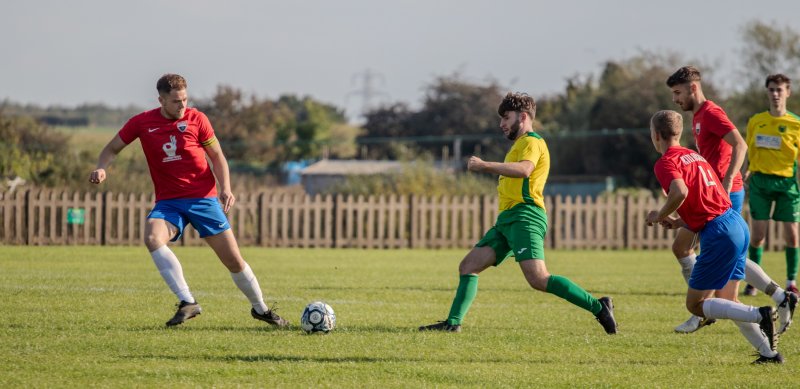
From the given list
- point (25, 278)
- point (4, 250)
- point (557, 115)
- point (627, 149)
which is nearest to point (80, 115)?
point (557, 115)

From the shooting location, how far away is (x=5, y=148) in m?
31.6

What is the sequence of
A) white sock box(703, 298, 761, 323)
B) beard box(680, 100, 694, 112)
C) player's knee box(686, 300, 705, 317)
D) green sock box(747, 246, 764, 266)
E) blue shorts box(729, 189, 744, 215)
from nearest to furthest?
white sock box(703, 298, 761, 323) → player's knee box(686, 300, 705, 317) → beard box(680, 100, 694, 112) → blue shorts box(729, 189, 744, 215) → green sock box(747, 246, 764, 266)

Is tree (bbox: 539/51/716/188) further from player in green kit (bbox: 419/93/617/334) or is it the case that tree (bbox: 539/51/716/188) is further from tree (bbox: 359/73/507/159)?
player in green kit (bbox: 419/93/617/334)

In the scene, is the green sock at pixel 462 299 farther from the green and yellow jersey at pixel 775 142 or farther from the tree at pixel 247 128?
the tree at pixel 247 128

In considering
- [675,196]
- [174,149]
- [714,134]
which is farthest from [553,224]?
[675,196]

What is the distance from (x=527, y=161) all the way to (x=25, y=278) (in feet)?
25.1

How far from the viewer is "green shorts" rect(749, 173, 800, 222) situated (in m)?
12.3

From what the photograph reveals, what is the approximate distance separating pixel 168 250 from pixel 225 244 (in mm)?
476

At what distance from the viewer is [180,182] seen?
352 inches

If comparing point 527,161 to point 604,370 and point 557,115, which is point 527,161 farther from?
point 557,115

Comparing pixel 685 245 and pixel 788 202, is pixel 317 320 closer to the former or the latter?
pixel 685 245

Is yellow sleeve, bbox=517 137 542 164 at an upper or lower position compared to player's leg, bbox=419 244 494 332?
upper

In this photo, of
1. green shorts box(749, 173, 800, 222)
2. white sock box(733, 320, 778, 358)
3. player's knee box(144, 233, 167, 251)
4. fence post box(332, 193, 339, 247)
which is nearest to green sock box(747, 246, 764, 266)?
green shorts box(749, 173, 800, 222)

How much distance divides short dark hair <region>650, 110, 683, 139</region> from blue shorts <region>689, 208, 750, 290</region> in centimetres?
68
